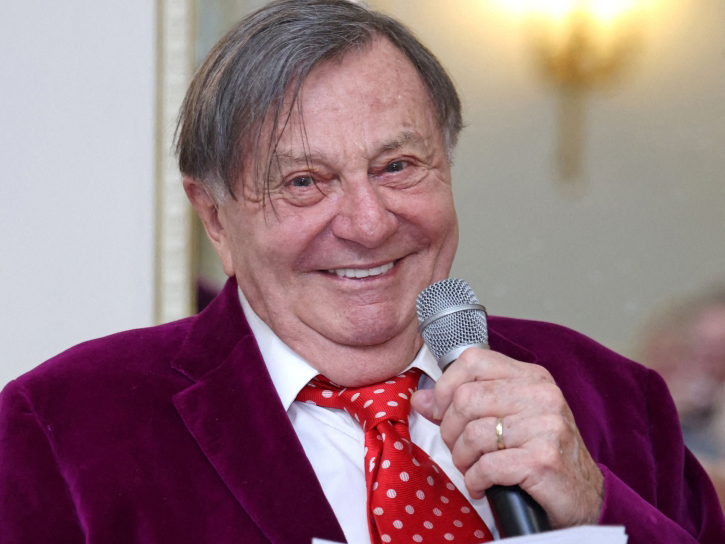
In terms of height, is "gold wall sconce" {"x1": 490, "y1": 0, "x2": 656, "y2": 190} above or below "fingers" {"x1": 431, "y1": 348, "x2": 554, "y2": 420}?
above

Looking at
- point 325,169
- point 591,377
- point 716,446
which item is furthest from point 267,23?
point 716,446

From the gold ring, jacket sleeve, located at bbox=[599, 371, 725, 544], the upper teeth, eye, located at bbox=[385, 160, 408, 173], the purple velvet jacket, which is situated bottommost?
jacket sleeve, located at bbox=[599, 371, 725, 544]

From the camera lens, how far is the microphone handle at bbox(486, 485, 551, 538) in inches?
44.1

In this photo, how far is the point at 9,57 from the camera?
2465 mm

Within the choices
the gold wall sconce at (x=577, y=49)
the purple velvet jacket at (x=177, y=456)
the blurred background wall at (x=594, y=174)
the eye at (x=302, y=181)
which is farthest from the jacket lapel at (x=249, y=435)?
the gold wall sconce at (x=577, y=49)

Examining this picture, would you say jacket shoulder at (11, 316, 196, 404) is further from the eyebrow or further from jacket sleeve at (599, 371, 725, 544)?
jacket sleeve at (599, 371, 725, 544)

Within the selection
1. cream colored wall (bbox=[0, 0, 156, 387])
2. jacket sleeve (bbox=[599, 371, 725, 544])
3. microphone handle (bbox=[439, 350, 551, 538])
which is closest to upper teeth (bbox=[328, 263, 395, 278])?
microphone handle (bbox=[439, 350, 551, 538])

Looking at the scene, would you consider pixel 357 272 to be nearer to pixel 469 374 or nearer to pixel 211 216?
pixel 211 216

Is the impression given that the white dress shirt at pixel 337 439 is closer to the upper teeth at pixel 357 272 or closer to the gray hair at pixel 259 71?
the upper teeth at pixel 357 272

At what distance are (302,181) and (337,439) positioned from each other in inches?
19.8

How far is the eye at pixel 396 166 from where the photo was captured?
63.7 inches

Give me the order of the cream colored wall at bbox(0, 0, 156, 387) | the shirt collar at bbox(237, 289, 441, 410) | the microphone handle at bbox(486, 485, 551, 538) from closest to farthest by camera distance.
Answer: the microphone handle at bbox(486, 485, 551, 538), the shirt collar at bbox(237, 289, 441, 410), the cream colored wall at bbox(0, 0, 156, 387)

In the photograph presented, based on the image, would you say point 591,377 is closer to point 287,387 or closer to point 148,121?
point 287,387

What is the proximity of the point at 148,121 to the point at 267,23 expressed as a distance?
A: 3.31 feet
